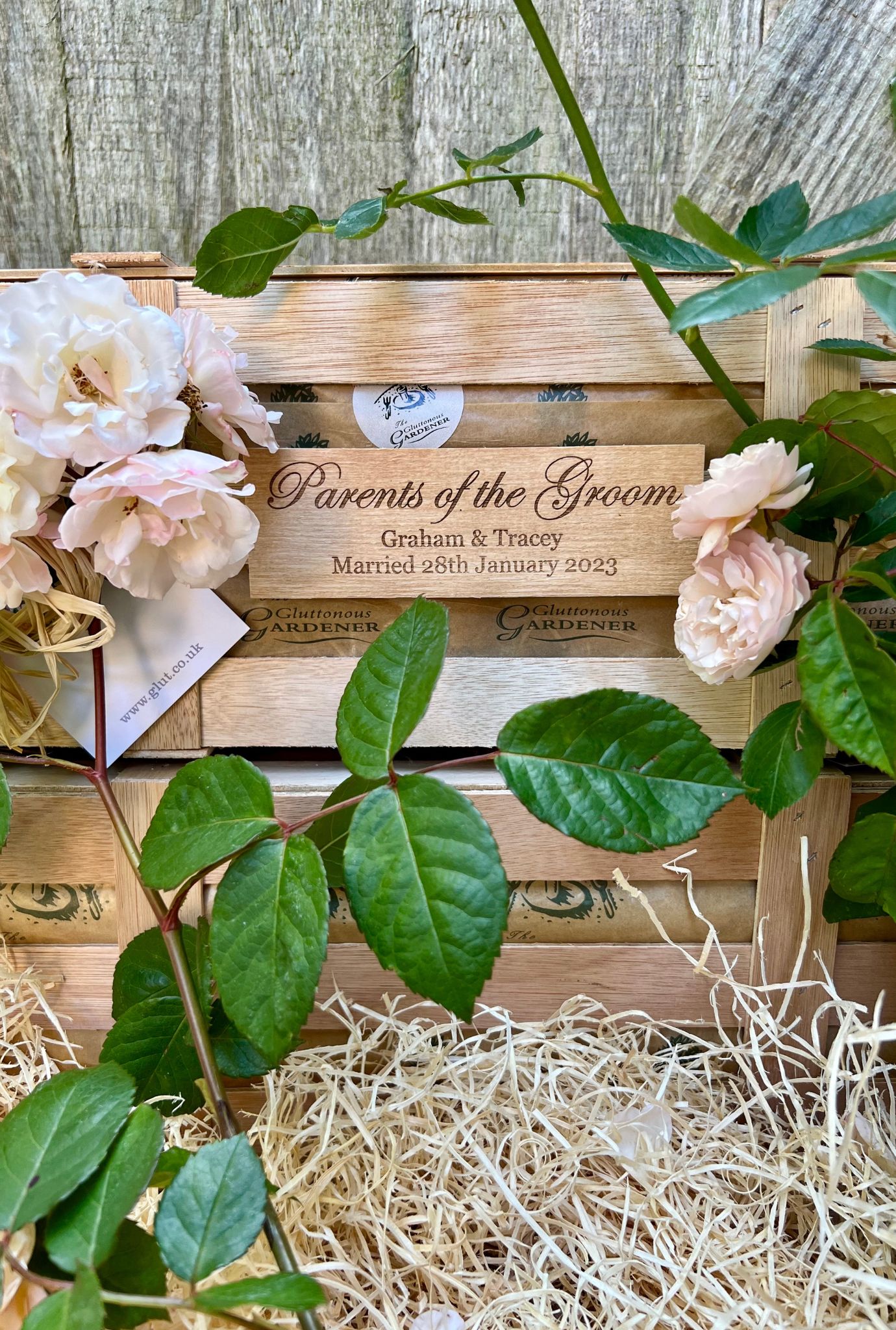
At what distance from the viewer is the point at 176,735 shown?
2.49ft

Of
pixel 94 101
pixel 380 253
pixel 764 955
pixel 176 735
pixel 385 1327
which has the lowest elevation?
pixel 385 1327

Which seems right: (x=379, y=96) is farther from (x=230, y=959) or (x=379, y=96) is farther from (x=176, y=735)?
(x=230, y=959)

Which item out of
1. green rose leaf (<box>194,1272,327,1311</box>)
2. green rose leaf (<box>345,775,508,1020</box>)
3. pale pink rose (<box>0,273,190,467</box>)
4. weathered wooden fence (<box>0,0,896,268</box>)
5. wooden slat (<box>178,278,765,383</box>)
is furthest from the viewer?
weathered wooden fence (<box>0,0,896,268</box>)

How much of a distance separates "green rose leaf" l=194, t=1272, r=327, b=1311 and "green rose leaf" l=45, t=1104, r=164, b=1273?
0.24 feet

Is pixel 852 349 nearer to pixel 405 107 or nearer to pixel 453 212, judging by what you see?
pixel 453 212

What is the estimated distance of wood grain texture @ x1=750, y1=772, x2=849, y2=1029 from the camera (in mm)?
749

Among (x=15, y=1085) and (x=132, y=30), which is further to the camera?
(x=132, y=30)

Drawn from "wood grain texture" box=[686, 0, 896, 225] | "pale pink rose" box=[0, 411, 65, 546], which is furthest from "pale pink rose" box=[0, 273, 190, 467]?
"wood grain texture" box=[686, 0, 896, 225]

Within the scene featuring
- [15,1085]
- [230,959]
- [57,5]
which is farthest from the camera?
[57,5]

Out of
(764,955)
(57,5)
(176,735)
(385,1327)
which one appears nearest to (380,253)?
(57,5)

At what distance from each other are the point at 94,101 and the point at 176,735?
728mm

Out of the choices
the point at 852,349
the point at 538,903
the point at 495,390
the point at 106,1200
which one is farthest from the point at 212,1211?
the point at 852,349

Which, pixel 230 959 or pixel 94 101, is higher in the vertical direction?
pixel 94 101

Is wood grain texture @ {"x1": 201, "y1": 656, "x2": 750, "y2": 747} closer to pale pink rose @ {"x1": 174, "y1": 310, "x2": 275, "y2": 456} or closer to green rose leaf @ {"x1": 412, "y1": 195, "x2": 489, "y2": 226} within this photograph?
pale pink rose @ {"x1": 174, "y1": 310, "x2": 275, "y2": 456}
